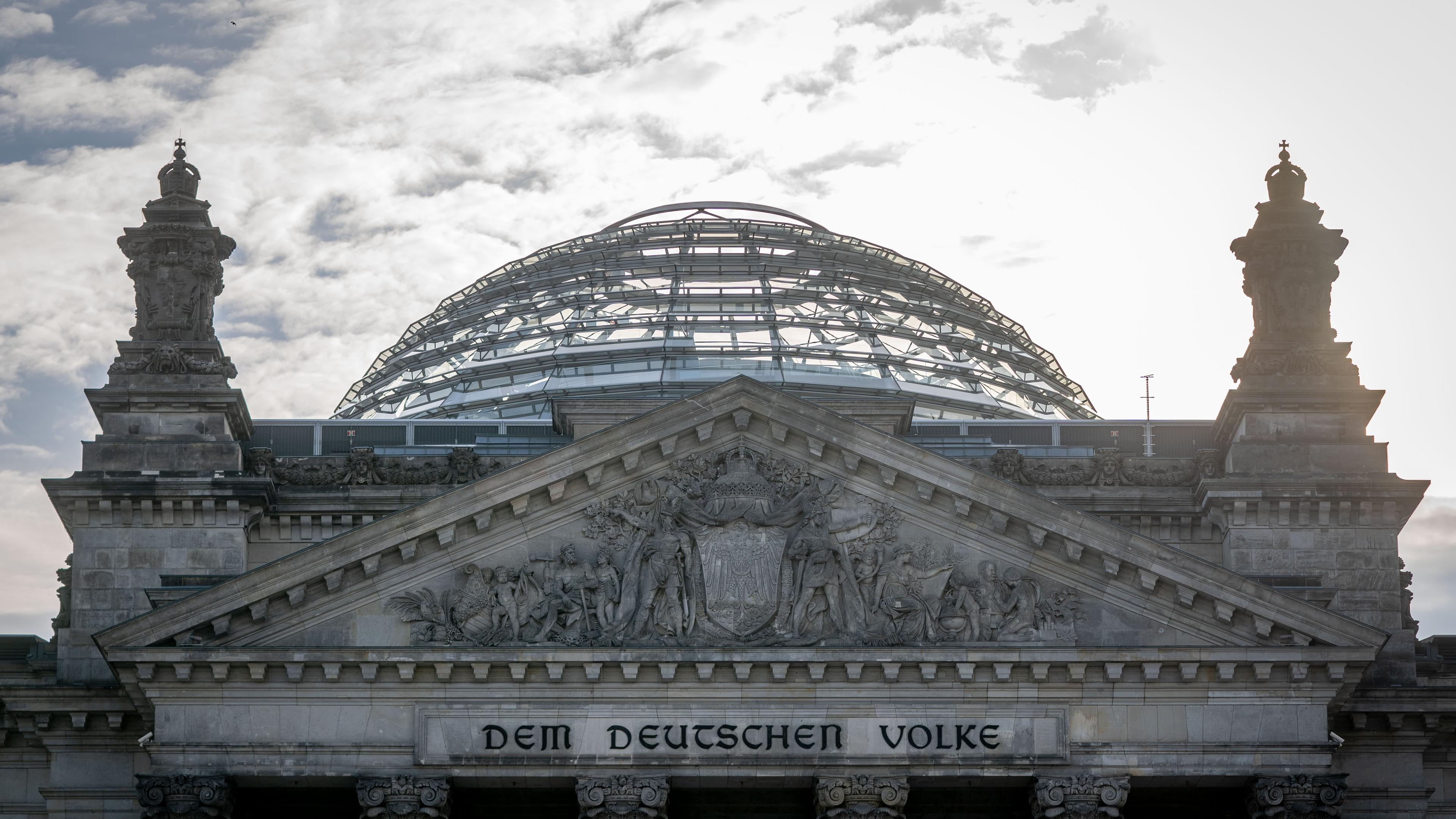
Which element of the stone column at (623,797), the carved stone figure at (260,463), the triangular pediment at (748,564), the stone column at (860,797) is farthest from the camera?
the carved stone figure at (260,463)

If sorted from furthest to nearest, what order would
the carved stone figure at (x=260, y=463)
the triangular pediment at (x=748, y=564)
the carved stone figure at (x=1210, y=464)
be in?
the carved stone figure at (x=260, y=463)
the carved stone figure at (x=1210, y=464)
the triangular pediment at (x=748, y=564)

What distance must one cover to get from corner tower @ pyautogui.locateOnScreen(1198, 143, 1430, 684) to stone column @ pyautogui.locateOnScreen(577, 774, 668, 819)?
47.6 ft

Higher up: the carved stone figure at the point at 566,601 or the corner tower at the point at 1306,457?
the corner tower at the point at 1306,457

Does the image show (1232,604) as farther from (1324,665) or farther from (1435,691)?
(1435,691)

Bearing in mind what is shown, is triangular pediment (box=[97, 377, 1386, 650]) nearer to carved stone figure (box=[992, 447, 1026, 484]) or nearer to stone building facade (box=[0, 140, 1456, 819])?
stone building facade (box=[0, 140, 1456, 819])

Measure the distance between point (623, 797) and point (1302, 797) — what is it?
42.3 ft

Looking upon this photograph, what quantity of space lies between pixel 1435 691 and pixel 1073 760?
9026 mm

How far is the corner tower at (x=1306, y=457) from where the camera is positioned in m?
56.0

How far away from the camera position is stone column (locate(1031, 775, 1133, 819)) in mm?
48719

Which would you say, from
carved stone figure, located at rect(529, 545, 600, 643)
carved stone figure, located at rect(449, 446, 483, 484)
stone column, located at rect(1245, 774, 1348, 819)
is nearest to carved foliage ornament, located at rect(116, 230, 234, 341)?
carved stone figure, located at rect(449, 446, 483, 484)

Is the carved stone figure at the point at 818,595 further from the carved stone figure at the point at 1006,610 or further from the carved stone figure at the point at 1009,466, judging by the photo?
the carved stone figure at the point at 1009,466

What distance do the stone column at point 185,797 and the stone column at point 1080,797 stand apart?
1541cm

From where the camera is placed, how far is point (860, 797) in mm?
48844

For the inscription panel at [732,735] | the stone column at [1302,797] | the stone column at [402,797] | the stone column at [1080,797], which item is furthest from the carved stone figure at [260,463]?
the stone column at [1302,797]
